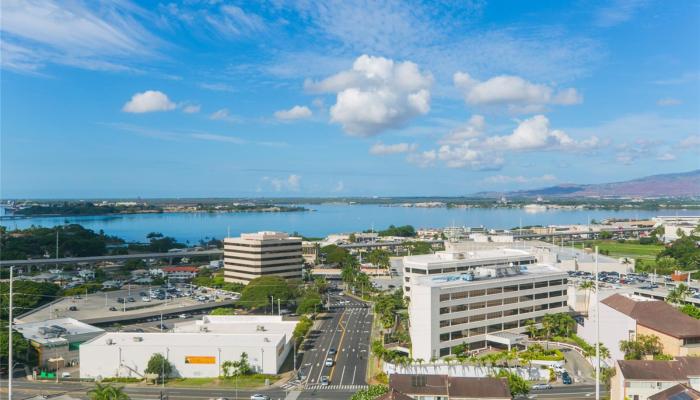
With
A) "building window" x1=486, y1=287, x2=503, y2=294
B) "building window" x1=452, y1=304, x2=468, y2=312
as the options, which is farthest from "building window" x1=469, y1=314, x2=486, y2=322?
"building window" x1=486, y1=287, x2=503, y2=294

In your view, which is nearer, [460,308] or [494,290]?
[460,308]

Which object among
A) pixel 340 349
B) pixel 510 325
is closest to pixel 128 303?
pixel 340 349

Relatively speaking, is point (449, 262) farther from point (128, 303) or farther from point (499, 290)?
point (128, 303)

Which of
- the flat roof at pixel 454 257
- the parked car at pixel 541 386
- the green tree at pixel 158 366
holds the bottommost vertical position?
the parked car at pixel 541 386

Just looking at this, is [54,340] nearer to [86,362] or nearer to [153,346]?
[86,362]

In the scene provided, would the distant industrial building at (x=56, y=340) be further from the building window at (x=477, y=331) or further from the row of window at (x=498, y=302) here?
the building window at (x=477, y=331)

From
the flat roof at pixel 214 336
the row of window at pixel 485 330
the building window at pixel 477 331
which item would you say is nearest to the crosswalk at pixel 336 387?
the flat roof at pixel 214 336

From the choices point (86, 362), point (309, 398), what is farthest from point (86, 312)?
point (309, 398)
